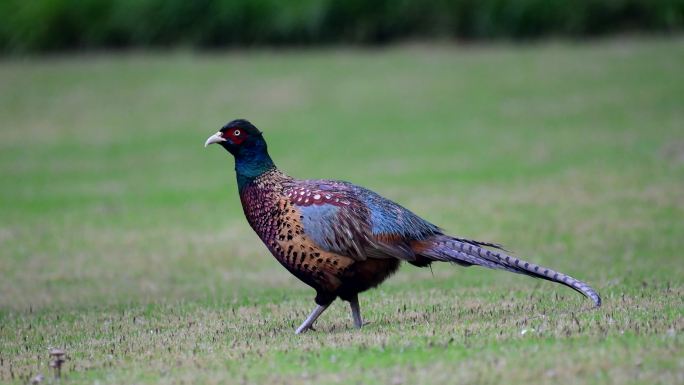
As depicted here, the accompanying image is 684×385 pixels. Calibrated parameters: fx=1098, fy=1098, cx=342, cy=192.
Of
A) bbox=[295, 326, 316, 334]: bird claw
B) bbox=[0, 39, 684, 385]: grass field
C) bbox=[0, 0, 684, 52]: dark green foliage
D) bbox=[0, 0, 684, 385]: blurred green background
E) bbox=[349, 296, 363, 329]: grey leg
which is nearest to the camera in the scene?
bbox=[0, 39, 684, 385]: grass field

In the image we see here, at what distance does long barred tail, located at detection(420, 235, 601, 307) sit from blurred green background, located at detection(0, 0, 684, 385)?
24 centimetres

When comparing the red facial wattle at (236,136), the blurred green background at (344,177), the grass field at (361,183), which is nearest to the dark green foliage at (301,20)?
the blurred green background at (344,177)

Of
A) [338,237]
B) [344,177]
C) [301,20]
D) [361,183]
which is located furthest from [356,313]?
[301,20]

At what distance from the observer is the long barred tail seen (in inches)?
340

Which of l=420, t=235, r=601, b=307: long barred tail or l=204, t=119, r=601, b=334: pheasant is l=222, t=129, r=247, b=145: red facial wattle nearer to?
l=204, t=119, r=601, b=334: pheasant

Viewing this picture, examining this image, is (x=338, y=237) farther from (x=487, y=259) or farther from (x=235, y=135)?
(x=235, y=135)

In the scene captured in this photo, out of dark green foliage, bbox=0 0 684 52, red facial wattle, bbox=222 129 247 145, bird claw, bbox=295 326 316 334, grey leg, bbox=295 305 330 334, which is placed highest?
dark green foliage, bbox=0 0 684 52

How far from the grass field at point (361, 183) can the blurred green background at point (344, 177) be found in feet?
0.17

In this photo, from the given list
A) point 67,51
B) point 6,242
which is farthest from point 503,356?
point 67,51

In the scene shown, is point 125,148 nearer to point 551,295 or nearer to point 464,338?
point 551,295

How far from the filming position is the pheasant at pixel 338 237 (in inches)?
342

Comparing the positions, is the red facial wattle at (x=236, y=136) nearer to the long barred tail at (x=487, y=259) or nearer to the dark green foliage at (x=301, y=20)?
Result: the long barred tail at (x=487, y=259)

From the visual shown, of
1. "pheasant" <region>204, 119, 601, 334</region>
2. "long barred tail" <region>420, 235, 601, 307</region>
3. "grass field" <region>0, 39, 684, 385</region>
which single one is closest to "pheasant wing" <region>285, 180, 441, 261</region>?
"pheasant" <region>204, 119, 601, 334</region>

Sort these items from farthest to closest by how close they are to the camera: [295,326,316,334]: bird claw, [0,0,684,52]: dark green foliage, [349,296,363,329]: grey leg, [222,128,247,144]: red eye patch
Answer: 1. [0,0,684,52]: dark green foliage
2. [222,128,247,144]: red eye patch
3. [349,296,363,329]: grey leg
4. [295,326,316,334]: bird claw
